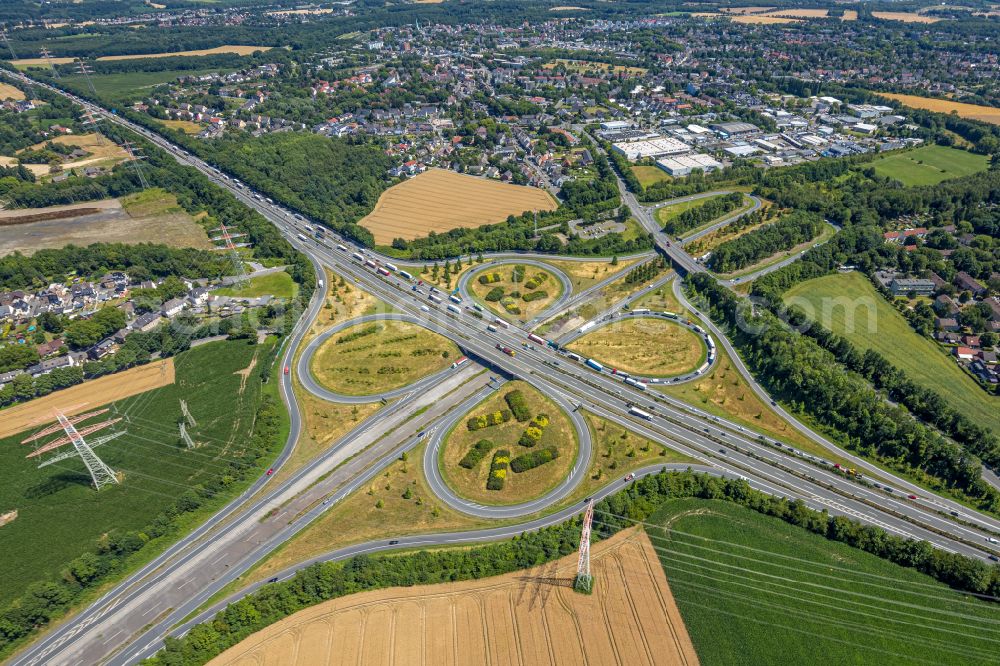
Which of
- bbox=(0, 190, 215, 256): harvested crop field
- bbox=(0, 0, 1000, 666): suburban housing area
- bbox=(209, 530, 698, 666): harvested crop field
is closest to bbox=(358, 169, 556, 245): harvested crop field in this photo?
bbox=(0, 0, 1000, 666): suburban housing area

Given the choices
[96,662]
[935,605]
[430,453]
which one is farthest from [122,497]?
[935,605]

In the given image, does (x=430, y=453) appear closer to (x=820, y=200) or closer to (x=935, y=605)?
(x=935, y=605)

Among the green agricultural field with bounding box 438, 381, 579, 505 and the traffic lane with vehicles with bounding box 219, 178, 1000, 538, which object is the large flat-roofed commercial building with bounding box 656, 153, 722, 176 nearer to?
the traffic lane with vehicles with bounding box 219, 178, 1000, 538

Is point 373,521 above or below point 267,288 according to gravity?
below

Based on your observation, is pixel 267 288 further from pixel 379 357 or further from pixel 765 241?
pixel 765 241

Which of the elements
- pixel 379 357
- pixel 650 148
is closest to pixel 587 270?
pixel 379 357
